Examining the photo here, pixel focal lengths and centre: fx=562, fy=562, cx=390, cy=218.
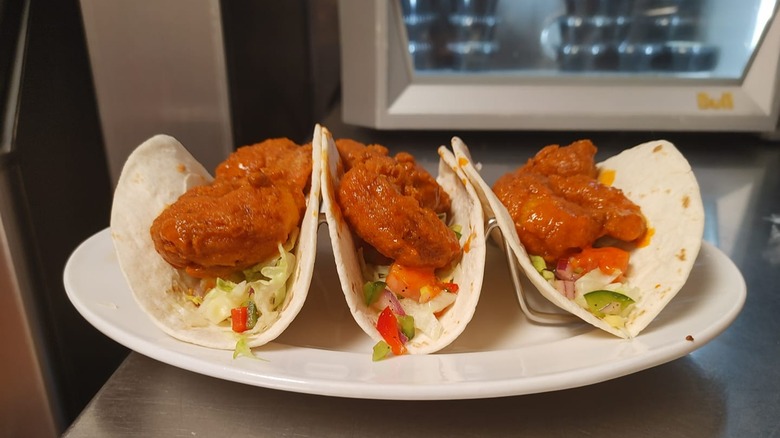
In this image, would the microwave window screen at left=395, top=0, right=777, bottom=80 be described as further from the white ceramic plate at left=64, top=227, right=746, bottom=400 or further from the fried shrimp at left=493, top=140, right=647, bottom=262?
the white ceramic plate at left=64, top=227, right=746, bottom=400

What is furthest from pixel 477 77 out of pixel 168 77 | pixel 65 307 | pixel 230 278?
pixel 65 307

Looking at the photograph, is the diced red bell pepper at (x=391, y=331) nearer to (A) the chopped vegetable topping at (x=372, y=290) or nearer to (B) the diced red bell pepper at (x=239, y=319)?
(A) the chopped vegetable topping at (x=372, y=290)

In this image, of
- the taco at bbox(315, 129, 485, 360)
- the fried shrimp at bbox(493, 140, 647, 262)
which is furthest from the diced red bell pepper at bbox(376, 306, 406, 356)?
the fried shrimp at bbox(493, 140, 647, 262)

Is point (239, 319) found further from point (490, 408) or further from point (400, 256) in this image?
point (490, 408)

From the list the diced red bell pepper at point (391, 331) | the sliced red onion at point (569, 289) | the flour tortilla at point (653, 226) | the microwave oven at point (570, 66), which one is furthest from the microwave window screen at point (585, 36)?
the diced red bell pepper at point (391, 331)

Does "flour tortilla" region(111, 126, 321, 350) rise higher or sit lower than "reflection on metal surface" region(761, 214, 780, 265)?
higher

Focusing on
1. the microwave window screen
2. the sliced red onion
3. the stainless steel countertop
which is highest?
the microwave window screen

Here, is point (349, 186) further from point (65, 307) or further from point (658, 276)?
point (65, 307)
